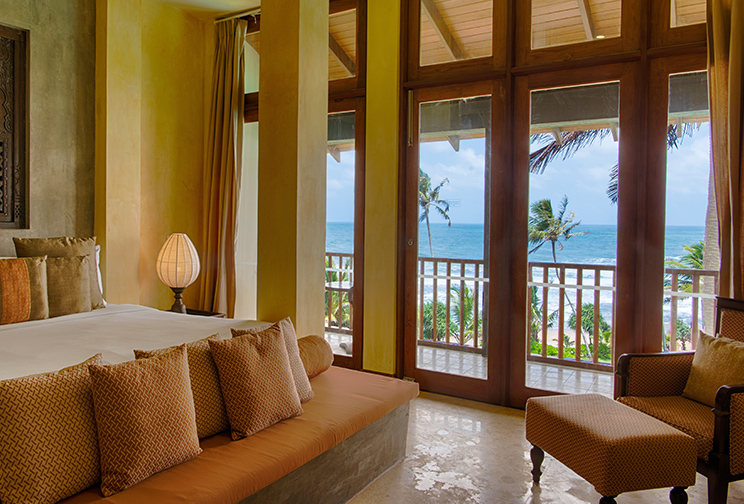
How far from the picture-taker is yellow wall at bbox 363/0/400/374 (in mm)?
4062

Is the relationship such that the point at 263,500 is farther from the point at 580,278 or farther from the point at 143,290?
the point at 143,290

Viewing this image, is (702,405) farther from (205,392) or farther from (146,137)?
(146,137)

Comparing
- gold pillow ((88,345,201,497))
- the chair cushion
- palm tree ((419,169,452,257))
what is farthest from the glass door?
gold pillow ((88,345,201,497))

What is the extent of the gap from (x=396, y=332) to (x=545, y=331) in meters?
1.14

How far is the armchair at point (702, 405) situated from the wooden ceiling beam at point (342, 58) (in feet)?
10.0

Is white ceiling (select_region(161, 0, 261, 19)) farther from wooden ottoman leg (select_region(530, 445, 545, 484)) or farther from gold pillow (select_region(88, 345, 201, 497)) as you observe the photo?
wooden ottoman leg (select_region(530, 445, 545, 484))

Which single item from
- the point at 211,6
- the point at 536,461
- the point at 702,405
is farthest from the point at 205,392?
the point at 211,6

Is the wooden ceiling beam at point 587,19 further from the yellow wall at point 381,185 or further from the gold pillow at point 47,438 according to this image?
the gold pillow at point 47,438

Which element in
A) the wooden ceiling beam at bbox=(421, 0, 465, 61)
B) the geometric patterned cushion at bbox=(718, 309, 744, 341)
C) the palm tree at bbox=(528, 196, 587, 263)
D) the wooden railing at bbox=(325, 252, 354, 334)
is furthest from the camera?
the wooden railing at bbox=(325, 252, 354, 334)

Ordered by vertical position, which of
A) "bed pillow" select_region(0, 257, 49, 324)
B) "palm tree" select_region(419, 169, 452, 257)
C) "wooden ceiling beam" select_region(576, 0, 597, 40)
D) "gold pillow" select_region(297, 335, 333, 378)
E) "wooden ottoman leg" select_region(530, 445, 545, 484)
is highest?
"wooden ceiling beam" select_region(576, 0, 597, 40)

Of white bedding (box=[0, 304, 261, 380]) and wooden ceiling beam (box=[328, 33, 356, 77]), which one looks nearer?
white bedding (box=[0, 304, 261, 380])

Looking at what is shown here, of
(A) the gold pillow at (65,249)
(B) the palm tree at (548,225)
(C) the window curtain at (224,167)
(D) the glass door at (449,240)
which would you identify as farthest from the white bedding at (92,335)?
(B) the palm tree at (548,225)

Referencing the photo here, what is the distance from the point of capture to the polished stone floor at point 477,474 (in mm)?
2400

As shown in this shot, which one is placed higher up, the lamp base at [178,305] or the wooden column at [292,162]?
the wooden column at [292,162]
